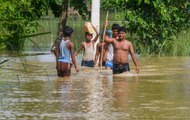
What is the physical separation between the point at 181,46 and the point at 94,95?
39.2ft

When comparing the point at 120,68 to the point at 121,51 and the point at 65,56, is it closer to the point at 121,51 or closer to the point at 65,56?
the point at 121,51

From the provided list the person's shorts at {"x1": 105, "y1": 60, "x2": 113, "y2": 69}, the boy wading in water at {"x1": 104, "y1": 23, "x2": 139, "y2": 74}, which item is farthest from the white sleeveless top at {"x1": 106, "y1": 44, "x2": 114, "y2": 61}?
the boy wading in water at {"x1": 104, "y1": 23, "x2": 139, "y2": 74}

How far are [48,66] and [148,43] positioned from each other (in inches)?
221

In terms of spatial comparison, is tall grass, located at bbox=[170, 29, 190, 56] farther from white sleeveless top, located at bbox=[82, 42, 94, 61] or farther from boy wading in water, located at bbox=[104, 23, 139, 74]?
boy wading in water, located at bbox=[104, 23, 139, 74]

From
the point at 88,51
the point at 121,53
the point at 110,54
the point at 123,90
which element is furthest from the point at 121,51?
the point at 123,90

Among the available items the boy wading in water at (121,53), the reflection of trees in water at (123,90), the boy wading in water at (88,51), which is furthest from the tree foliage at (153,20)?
the reflection of trees in water at (123,90)

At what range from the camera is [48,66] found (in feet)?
59.1

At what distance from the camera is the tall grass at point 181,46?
2245cm

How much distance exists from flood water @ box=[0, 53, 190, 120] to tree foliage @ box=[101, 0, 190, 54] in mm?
6414

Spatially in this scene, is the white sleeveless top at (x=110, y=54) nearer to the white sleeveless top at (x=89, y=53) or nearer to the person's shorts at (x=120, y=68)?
the white sleeveless top at (x=89, y=53)

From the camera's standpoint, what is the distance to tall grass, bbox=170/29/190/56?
22.5 metres

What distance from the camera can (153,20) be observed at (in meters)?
22.8

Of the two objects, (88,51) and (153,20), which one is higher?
(153,20)

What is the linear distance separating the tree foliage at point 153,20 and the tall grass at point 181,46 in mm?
205
